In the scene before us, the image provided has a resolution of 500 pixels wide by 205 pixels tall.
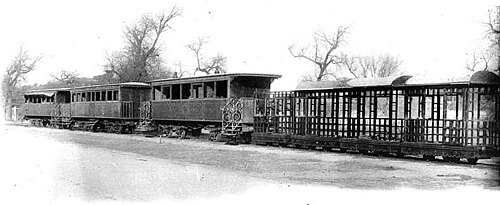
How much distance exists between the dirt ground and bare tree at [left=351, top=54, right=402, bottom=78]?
49082 millimetres

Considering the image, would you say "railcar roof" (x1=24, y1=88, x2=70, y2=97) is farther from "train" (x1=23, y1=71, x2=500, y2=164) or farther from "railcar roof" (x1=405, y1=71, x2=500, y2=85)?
"railcar roof" (x1=405, y1=71, x2=500, y2=85)

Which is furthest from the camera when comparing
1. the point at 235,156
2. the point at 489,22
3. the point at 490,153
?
the point at 489,22

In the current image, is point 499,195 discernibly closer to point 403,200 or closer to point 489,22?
point 403,200

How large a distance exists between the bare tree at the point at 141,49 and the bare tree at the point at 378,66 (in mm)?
25415

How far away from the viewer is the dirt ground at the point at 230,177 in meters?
8.39

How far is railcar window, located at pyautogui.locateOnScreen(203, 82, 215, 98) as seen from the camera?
24.5 metres

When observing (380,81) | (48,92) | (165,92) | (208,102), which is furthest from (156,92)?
(380,81)

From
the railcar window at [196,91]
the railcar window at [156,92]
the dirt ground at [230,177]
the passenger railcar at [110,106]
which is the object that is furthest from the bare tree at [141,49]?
the dirt ground at [230,177]

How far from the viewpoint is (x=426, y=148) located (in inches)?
583

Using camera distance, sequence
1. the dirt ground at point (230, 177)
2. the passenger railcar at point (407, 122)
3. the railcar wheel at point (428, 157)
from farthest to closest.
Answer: the railcar wheel at point (428, 157), the passenger railcar at point (407, 122), the dirt ground at point (230, 177)

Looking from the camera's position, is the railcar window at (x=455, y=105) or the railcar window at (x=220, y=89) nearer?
the railcar window at (x=455, y=105)

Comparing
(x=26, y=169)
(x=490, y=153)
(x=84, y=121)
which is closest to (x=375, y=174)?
(x=490, y=153)

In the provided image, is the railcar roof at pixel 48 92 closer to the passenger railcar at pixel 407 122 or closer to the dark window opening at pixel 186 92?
the dark window opening at pixel 186 92

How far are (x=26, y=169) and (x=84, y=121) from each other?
25331 mm
